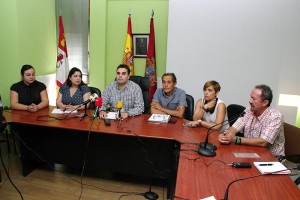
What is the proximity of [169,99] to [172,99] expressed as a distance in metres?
0.04

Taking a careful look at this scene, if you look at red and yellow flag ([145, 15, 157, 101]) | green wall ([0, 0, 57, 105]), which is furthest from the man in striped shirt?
green wall ([0, 0, 57, 105])

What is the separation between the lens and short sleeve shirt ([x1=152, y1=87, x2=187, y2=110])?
108 inches

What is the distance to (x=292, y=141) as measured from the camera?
2.03 metres

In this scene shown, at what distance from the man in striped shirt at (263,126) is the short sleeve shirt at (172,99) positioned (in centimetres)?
85

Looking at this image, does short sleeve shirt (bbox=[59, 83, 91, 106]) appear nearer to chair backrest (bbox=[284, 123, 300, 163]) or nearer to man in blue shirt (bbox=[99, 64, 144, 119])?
man in blue shirt (bbox=[99, 64, 144, 119])

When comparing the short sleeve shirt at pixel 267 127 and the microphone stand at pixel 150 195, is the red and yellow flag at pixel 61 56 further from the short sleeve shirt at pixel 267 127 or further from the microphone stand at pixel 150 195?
the short sleeve shirt at pixel 267 127

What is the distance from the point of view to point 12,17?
11.0 ft

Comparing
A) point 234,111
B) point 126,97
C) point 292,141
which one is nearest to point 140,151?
point 126,97

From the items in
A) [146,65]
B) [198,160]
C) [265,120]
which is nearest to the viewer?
[198,160]

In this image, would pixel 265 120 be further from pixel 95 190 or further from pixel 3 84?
pixel 3 84

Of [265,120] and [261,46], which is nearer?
[265,120]

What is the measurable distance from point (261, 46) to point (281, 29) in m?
0.33

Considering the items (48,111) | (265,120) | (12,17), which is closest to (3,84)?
(12,17)

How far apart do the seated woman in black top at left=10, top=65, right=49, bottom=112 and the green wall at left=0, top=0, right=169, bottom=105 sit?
72cm
